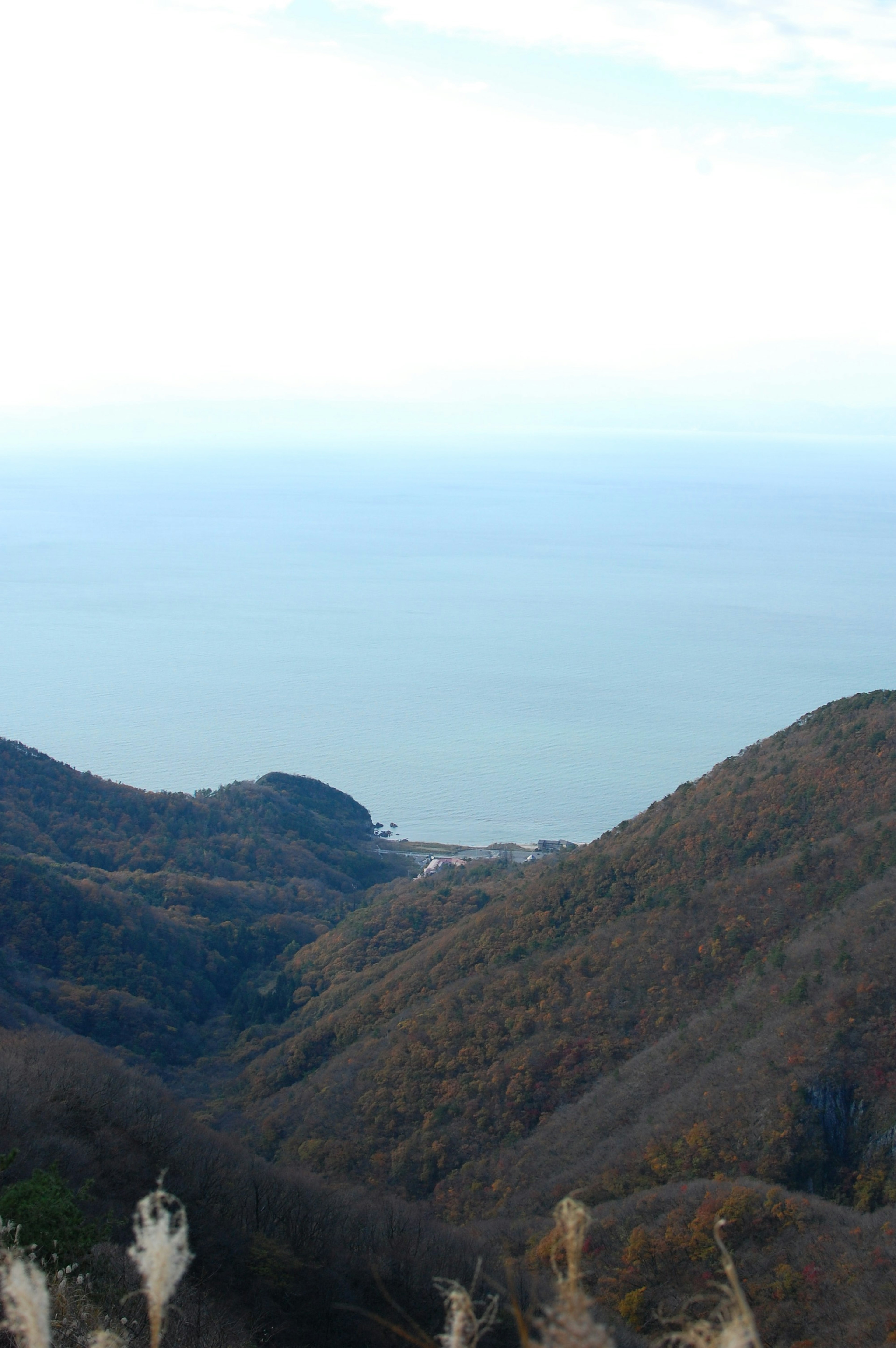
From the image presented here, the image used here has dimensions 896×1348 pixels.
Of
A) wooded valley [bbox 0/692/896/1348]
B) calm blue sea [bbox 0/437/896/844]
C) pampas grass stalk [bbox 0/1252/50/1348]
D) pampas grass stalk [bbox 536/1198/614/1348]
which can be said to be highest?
calm blue sea [bbox 0/437/896/844]

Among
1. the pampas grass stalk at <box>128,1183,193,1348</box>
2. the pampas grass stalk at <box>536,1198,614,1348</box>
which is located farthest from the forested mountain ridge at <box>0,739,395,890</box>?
the pampas grass stalk at <box>536,1198,614,1348</box>

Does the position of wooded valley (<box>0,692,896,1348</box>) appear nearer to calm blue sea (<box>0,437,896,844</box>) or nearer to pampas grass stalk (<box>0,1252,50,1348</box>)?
pampas grass stalk (<box>0,1252,50,1348</box>)

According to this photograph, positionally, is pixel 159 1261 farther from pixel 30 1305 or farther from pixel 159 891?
pixel 159 891

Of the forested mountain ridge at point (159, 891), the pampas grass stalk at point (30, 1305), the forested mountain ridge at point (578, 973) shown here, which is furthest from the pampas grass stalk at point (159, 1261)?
the forested mountain ridge at point (159, 891)

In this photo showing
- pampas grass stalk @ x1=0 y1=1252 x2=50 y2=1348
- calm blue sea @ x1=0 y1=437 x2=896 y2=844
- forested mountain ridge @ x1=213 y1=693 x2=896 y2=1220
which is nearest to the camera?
pampas grass stalk @ x1=0 y1=1252 x2=50 y2=1348

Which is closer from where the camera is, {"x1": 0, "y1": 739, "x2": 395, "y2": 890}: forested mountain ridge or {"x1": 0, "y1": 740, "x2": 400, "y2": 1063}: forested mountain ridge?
{"x1": 0, "y1": 740, "x2": 400, "y2": 1063}: forested mountain ridge

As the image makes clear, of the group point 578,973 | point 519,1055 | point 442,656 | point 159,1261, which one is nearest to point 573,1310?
point 159,1261

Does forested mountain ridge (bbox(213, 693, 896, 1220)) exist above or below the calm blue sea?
below

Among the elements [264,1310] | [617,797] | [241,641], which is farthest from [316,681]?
[264,1310]
